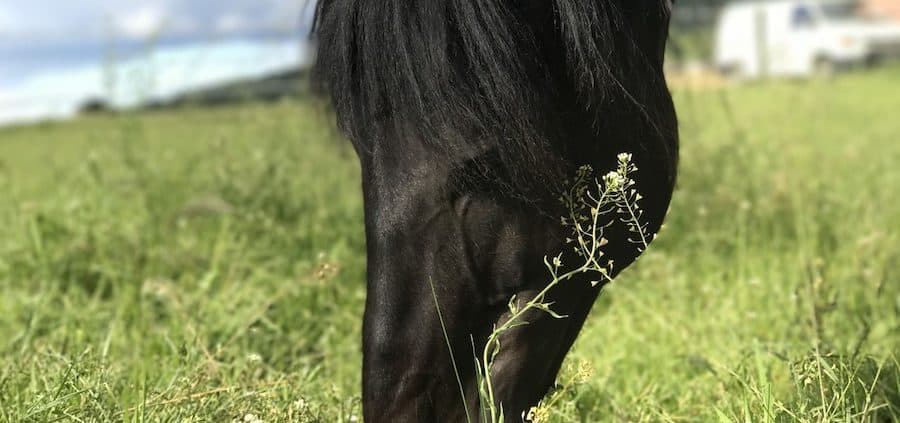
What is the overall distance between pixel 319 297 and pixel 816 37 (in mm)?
15541

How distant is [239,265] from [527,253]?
183 centimetres

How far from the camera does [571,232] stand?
1250 millimetres

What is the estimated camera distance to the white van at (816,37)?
1574 centimetres

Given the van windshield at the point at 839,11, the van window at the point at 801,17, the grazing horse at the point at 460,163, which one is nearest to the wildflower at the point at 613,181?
the grazing horse at the point at 460,163

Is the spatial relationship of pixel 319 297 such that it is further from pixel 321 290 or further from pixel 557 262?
pixel 557 262

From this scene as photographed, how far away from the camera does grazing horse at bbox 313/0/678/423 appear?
114cm

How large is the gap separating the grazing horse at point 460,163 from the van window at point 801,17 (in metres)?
17.3

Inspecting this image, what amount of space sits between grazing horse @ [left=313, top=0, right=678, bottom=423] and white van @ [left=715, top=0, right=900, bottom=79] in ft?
50.2

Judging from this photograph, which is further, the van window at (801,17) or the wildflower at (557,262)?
the van window at (801,17)

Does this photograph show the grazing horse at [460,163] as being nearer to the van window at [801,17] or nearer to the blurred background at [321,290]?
the blurred background at [321,290]

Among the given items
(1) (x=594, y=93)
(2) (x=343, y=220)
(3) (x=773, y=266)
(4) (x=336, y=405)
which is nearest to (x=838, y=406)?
(1) (x=594, y=93)

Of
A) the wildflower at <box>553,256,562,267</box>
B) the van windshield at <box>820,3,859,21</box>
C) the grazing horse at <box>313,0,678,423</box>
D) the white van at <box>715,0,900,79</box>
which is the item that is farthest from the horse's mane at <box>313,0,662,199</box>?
the van windshield at <box>820,3,859,21</box>

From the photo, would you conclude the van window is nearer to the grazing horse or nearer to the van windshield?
the van windshield

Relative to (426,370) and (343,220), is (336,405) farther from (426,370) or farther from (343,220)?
(343,220)
